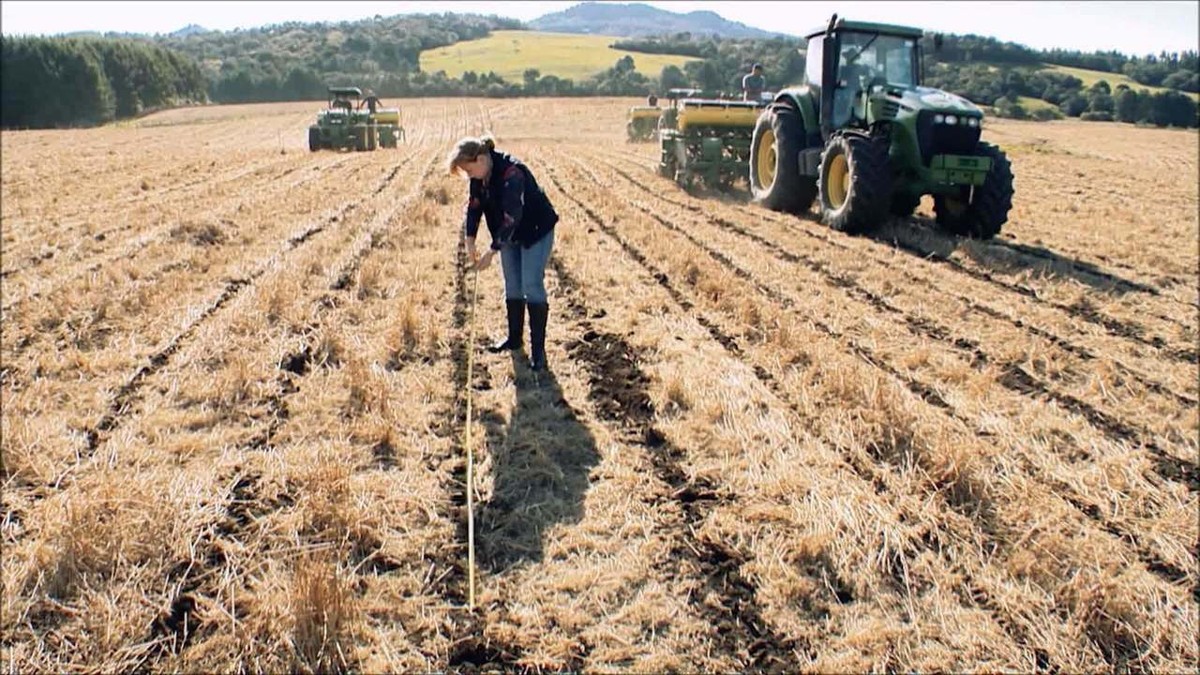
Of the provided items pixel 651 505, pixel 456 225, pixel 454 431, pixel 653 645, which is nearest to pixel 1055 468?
pixel 651 505

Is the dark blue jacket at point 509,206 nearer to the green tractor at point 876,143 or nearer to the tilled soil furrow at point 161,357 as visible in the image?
the tilled soil furrow at point 161,357

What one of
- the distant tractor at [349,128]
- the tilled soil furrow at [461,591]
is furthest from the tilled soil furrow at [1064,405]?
the distant tractor at [349,128]

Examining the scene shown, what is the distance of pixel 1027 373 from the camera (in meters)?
5.50

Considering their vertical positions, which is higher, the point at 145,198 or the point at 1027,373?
the point at 145,198

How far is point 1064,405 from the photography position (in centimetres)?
500

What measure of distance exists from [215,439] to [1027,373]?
4.78 m

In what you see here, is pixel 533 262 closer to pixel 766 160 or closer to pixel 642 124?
pixel 766 160

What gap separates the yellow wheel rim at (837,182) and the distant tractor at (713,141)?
12.4 feet

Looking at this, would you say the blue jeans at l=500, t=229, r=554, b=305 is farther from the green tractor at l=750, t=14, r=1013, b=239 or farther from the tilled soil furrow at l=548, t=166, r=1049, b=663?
the green tractor at l=750, t=14, r=1013, b=239

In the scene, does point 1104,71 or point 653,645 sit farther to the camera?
point 1104,71

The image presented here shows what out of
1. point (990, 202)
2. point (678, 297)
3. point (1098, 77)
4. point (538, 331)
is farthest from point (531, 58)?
point (538, 331)

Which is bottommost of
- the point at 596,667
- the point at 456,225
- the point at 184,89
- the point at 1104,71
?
the point at 596,667

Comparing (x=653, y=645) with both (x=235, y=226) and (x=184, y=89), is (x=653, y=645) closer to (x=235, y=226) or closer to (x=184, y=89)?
(x=235, y=226)

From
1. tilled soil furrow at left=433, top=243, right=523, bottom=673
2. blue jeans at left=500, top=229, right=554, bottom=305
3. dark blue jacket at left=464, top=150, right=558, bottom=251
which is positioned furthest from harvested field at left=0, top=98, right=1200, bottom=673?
dark blue jacket at left=464, top=150, right=558, bottom=251
